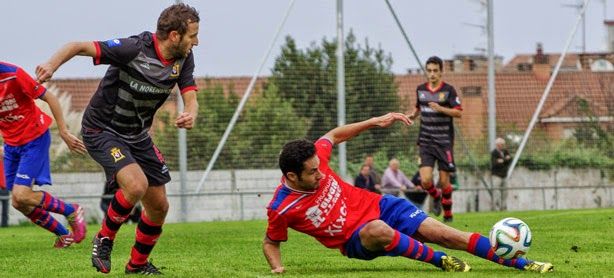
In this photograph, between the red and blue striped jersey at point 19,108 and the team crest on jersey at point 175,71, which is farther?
the red and blue striped jersey at point 19,108

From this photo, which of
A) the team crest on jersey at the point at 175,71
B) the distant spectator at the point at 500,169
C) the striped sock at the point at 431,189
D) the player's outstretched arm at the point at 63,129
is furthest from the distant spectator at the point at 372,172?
the team crest on jersey at the point at 175,71

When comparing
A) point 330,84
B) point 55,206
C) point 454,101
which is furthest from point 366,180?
point 55,206

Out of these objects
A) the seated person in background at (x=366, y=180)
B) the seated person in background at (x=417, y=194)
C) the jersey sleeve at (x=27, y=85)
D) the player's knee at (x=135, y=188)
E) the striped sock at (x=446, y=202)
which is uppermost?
the jersey sleeve at (x=27, y=85)

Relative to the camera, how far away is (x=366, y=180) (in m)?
23.8

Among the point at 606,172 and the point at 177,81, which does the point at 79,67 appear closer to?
the point at 606,172

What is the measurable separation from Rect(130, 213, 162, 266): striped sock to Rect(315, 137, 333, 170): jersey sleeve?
1.29m

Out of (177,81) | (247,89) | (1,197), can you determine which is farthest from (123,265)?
(247,89)

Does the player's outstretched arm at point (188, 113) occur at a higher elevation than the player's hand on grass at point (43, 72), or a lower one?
lower

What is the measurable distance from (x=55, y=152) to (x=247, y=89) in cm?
416

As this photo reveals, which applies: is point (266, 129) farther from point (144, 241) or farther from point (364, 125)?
point (144, 241)

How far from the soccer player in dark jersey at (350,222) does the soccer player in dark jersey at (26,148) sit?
12.3 feet

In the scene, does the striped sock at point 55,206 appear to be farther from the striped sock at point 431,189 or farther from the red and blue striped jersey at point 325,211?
the striped sock at point 431,189

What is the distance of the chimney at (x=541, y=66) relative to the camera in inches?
1085

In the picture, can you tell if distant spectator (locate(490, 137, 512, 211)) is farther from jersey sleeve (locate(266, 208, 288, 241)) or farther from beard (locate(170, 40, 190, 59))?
beard (locate(170, 40, 190, 59))
